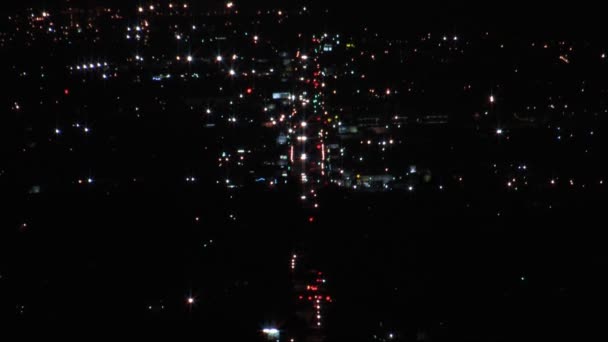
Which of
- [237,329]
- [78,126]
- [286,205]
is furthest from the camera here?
[78,126]

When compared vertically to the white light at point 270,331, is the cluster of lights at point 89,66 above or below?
above

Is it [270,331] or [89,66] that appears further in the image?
[89,66]

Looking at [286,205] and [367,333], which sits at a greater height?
[286,205]

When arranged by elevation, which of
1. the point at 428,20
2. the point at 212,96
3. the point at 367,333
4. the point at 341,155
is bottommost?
the point at 367,333

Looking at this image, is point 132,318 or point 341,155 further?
point 341,155

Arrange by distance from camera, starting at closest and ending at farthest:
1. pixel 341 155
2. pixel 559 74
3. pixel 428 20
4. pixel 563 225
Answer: pixel 563 225 → pixel 341 155 → pixel 559 74 → pixel 428 20

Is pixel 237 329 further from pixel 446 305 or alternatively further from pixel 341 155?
pixel 341 155

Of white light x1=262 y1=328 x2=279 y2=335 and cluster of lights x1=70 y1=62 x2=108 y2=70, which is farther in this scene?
cluster of lights x1=70 y1=62 x2=108 y2=70

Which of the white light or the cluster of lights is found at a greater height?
the cluster of lights

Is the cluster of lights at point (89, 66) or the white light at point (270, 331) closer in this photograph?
the white light at point (270, 331)

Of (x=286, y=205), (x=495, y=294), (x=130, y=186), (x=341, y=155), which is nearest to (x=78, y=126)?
(x=130, y=186)

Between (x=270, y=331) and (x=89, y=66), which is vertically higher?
(x=89, y=66)
